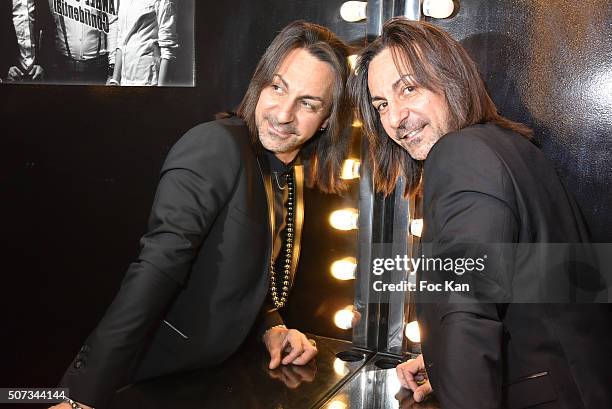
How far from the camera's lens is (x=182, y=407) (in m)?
1.10

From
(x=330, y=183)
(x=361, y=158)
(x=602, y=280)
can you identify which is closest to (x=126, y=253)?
(x=330, y=183)

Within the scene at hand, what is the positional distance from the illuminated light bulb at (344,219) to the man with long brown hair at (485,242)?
373mm

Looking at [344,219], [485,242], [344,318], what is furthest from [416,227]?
[485,242]

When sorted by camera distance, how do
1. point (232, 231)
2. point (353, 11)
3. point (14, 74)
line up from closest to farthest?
1. point (14, 74)
2. point (232, 231)
3. point (353, 11)

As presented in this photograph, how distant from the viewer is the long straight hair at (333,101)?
1.23m

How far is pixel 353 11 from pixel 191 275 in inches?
31.7

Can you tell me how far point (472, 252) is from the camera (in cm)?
96

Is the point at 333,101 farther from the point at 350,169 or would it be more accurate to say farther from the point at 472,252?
the point at 472,252

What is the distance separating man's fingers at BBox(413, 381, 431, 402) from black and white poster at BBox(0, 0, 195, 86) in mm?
878

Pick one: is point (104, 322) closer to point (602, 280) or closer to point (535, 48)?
point (602, 280)

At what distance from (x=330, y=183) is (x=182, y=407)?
66cm

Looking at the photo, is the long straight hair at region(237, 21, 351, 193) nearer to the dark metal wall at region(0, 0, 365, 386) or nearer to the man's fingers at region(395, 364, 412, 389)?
the dark metal wall at region(0, 0, 365, 386)

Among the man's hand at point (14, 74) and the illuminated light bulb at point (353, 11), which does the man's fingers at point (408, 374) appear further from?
the man's hand at point (14, 74)

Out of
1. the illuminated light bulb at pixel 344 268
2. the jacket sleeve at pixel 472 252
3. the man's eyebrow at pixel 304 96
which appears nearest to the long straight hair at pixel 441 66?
the man's eyebrow at pixel 304 96
